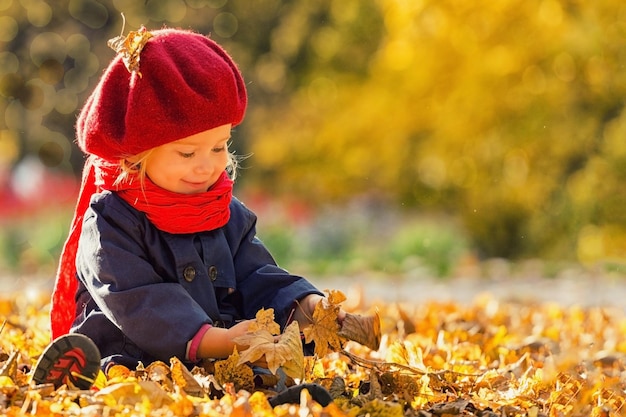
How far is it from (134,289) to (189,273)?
0.23m

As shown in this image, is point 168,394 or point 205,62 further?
point 205,62

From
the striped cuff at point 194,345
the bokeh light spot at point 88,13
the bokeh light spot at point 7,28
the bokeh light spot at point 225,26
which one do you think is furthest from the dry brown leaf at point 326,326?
the bokeh light spot at point 88,13

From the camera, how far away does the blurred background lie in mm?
11117

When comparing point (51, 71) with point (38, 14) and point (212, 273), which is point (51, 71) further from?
point (212, 273)

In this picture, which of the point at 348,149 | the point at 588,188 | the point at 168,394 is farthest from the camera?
the point at 348,149

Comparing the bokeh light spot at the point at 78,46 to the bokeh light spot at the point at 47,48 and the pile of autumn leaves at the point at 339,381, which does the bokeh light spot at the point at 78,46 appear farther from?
the pile of autumn leaves at the point at 339,381

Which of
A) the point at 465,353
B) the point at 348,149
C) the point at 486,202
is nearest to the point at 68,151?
the point at 348,149

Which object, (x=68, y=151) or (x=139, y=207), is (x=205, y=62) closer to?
(x=139, y=207)

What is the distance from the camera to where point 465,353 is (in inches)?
144

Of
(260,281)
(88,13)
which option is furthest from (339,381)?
(88,13)

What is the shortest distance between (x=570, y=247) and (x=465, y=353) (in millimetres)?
8029

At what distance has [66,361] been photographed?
8.08 feet

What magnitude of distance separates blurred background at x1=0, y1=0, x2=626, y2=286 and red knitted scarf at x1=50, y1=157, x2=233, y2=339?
6281mm

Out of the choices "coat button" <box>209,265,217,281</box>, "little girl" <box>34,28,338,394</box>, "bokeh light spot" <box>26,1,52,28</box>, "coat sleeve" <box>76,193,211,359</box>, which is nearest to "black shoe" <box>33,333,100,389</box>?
"little girl" <box>34,28,338,394</box>
